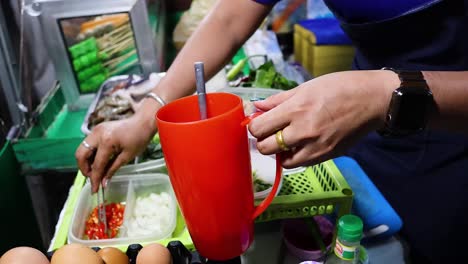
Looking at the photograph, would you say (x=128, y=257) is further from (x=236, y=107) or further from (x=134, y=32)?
(x=134, y=32)

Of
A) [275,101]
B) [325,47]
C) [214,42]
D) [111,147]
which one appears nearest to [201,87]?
[275,101]

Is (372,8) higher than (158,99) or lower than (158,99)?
higher

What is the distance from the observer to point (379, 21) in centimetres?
85

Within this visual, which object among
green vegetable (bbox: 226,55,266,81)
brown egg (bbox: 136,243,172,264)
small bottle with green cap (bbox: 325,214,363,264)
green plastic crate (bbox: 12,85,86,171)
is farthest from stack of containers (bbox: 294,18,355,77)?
brown egg (bbox: 136,243,172,264)

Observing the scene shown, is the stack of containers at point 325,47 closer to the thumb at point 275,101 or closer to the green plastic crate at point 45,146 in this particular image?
the green plastic crate at point 45,146

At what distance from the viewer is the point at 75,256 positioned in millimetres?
473

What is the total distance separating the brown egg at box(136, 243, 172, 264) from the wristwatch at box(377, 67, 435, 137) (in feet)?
1.17

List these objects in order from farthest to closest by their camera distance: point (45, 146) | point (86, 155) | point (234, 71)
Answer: point (234, 71) < point (45, 146) < point (86, 155)

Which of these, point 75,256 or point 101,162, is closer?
point 75,256

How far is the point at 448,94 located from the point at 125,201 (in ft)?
2.23

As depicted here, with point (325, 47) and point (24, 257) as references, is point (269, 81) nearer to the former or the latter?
point (325, 47)

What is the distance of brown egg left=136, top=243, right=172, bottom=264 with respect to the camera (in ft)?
1.61

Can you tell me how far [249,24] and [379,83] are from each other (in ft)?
1.79

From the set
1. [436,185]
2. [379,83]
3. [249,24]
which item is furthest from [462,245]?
[249,24]
